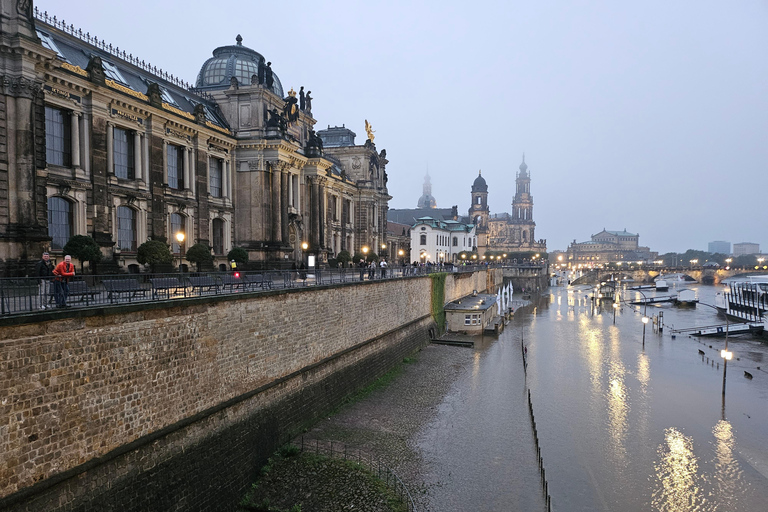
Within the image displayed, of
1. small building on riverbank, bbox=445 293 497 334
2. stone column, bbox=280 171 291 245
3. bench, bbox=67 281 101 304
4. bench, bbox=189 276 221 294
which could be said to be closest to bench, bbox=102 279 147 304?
bench, bbox=67 281 101 304

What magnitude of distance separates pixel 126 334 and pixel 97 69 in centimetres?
1974

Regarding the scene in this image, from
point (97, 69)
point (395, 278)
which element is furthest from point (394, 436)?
point (97, 69)

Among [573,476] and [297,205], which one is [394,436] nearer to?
[573,476]

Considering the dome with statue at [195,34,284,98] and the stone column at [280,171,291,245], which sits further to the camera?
the dome with statue at [195,34,284,98]

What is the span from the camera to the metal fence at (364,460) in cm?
1792

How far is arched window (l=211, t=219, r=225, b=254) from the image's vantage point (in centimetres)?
3941

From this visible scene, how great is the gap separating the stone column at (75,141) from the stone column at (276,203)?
17.1 metres

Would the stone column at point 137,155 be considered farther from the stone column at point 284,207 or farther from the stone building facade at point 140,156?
the stone column at point 284,207

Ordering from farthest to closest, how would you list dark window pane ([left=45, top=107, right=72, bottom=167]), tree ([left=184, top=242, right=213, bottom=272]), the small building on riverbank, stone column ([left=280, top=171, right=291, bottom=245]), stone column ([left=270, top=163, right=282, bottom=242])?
the small building on riverbank → stone column ([left=280, top=171, right=291, bottom=245]) → stone column ([left=270, top=163, right=282, bottom=242]) → tree ([left=184, top=242, right=213, bottom=272]) → dark window pane ([left=45, top=107, right=72, bottom=167])

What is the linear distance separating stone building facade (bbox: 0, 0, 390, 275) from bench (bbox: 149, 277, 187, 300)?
9.65 m

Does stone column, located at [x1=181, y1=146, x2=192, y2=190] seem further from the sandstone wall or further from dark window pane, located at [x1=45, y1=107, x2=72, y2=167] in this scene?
the sandstone wall

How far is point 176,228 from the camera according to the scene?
115ft

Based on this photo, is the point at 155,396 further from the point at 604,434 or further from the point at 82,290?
the point at 604,434

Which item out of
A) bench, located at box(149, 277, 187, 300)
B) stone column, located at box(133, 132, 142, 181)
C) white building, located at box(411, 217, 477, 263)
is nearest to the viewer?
bench, located at box(149, 277, 187, 300)
